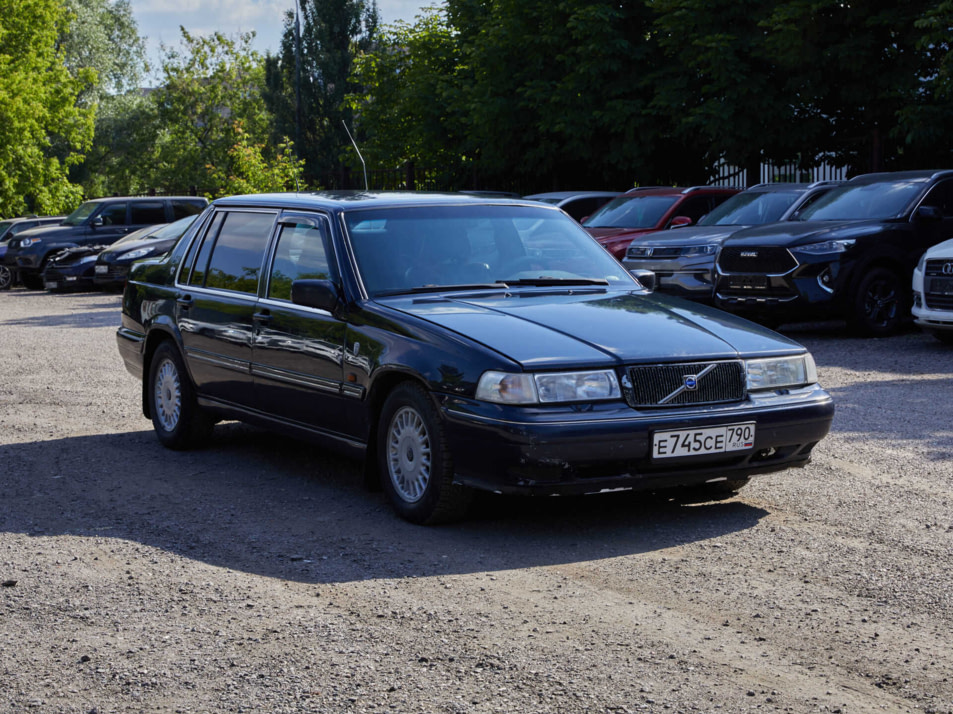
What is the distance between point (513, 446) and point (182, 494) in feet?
7.54

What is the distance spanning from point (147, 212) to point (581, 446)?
26.0 meters

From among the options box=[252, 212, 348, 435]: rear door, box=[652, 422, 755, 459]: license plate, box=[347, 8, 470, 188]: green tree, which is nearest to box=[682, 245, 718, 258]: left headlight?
box=[252, 212, 348, 435]: rear door

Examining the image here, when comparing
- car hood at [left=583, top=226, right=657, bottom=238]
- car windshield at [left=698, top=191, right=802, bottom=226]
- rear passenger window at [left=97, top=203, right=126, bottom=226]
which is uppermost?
rear passenger window at [left=97, top=203, right=126, bottom=226]

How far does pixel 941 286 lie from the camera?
13.0m

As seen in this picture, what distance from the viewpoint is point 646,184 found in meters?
27.0

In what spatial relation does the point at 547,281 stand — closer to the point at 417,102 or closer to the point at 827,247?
the point at 827,247

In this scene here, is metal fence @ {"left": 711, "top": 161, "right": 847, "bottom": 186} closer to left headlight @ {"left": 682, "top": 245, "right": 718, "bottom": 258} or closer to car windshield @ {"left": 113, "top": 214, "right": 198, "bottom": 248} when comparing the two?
left headlight @ {"left": 682, "top": 245, "right": 718, "bottom": 258}

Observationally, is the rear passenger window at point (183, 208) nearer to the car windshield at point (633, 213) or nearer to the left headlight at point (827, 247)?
the car windshield at point (633, 213)

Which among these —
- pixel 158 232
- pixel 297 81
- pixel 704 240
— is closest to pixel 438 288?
pixel 704 240

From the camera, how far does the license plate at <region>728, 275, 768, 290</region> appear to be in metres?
14.8

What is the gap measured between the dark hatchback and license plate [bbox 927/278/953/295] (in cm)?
653

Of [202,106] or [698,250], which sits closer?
[698,250]

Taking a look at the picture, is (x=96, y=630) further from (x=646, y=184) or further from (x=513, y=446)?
(x=646, y=184)

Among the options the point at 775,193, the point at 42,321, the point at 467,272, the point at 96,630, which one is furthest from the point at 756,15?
the point at 96,630
